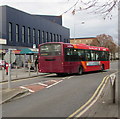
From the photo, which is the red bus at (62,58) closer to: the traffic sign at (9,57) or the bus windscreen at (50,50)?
the bus windscreen at (50,50)

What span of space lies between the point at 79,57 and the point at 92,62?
3.03 metres

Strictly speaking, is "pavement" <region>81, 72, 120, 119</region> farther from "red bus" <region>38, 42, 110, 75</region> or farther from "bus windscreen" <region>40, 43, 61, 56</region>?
"bus windscreen" <region>40, 43, 61, 56</region>

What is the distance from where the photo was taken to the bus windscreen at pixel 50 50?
18.7 meters

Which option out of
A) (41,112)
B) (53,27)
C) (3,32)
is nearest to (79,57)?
(41,112)

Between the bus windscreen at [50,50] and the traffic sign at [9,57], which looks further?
the bus windscreen at [50,50]

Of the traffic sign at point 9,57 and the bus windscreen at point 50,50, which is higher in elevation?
the bus windscreen at point 50,50

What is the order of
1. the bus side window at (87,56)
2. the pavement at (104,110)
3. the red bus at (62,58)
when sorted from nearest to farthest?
the pavement at (104,110) < the red bus at (62,58) < the bus side window at (87,56)

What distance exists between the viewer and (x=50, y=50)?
19.0 meters

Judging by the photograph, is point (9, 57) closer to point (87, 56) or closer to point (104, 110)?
point (104, 110)

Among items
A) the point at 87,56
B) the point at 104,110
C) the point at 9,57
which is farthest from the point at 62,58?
the point at 104,110

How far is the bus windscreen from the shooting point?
18.7 meters

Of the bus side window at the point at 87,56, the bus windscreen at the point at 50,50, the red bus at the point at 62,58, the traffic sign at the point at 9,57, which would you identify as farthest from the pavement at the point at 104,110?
the bus side window at the point at 87,56

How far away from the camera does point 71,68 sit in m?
19.5

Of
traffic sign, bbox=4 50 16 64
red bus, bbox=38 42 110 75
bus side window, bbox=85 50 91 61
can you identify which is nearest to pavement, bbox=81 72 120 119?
traffic sign, bbox=4 50 16 64
